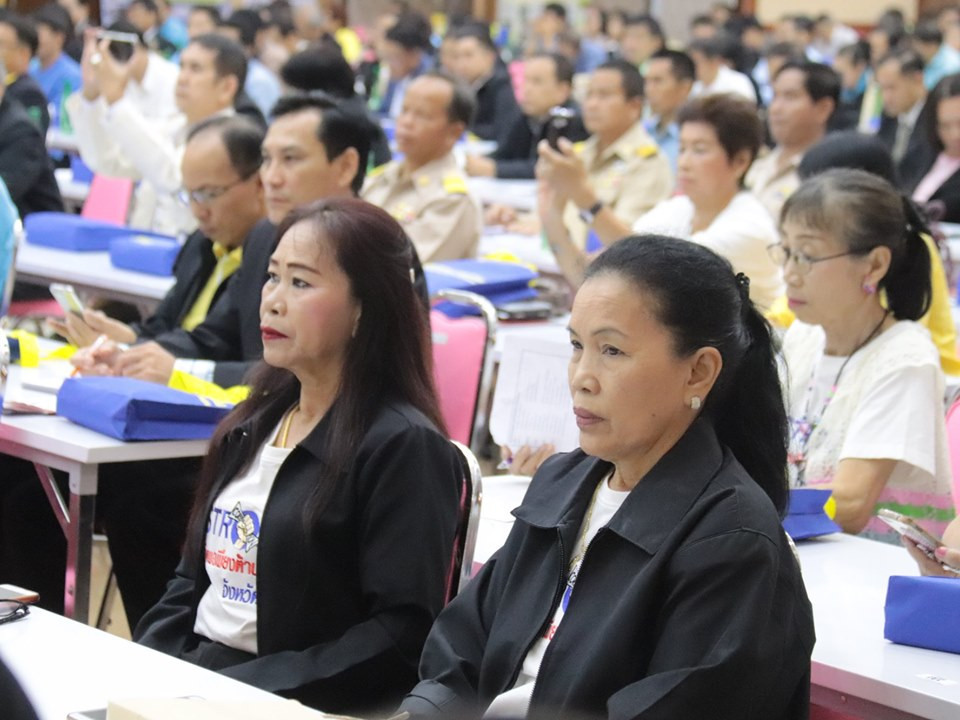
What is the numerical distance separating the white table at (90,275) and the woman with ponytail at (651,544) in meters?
2.82

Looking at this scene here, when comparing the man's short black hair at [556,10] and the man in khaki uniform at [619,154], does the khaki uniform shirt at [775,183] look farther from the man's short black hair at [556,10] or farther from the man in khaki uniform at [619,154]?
the man's short black hair at [556,10]

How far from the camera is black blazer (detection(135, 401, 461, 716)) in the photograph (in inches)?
82.0

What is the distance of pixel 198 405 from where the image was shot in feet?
9.78

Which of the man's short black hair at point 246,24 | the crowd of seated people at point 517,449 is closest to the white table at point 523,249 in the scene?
the crowd of seated people at point 517,449

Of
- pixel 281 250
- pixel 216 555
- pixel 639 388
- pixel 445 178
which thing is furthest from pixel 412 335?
pixel 445 178

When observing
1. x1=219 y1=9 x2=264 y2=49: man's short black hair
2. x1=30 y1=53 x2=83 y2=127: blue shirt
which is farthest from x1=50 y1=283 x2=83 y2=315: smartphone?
x1=219 y1=9 x2=264 y2=49: man's short black hair

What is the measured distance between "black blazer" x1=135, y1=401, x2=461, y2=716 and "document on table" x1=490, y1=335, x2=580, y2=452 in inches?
21.7

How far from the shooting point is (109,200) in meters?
5.68

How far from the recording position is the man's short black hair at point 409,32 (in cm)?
1038

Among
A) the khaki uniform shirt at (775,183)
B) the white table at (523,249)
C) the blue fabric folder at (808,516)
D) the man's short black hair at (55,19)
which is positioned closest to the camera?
the blue fabric folder at (808,516)

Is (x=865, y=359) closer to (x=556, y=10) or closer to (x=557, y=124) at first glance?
(x=557, y=124)

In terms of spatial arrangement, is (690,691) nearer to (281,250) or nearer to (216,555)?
(216,555)

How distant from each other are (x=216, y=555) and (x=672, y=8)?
17266 millimetres

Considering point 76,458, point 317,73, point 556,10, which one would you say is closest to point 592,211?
point 317,73
